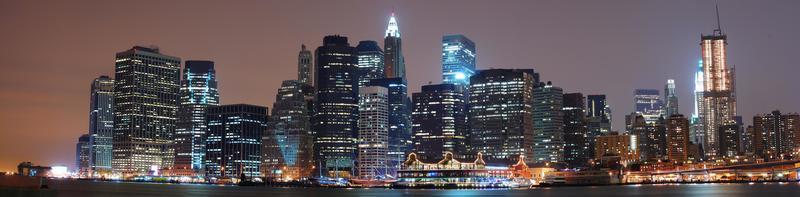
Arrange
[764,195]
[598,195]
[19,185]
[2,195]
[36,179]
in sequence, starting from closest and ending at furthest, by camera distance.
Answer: [2,195] < [19,185] < [36,179] < [764,195] < [598,195]

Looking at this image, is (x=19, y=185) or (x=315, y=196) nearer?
(x=19, y=185)

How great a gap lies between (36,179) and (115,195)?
27.3 metres

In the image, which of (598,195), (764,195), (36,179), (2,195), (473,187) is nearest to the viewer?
(2,195)

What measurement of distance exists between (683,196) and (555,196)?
19.5 meters

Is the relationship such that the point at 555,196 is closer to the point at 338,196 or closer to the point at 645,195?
the point at 645,195

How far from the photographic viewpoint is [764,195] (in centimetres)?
14975

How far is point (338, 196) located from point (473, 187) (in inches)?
1694

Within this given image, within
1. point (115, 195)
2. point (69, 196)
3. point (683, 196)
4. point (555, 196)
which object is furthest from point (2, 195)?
point (683, 196)

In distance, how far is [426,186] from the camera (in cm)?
19988

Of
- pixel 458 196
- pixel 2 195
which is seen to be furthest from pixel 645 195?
pixel 2 195

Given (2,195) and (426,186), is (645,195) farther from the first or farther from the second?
(2,195)

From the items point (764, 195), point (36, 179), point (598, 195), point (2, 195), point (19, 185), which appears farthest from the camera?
point (598, 195)

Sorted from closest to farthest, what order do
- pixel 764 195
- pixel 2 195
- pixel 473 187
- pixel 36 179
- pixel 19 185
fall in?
pixel 2 195
pixel 19 185
pixel 36 179
pixel 764 195
pixel 473 187

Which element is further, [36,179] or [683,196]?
[683,196]
